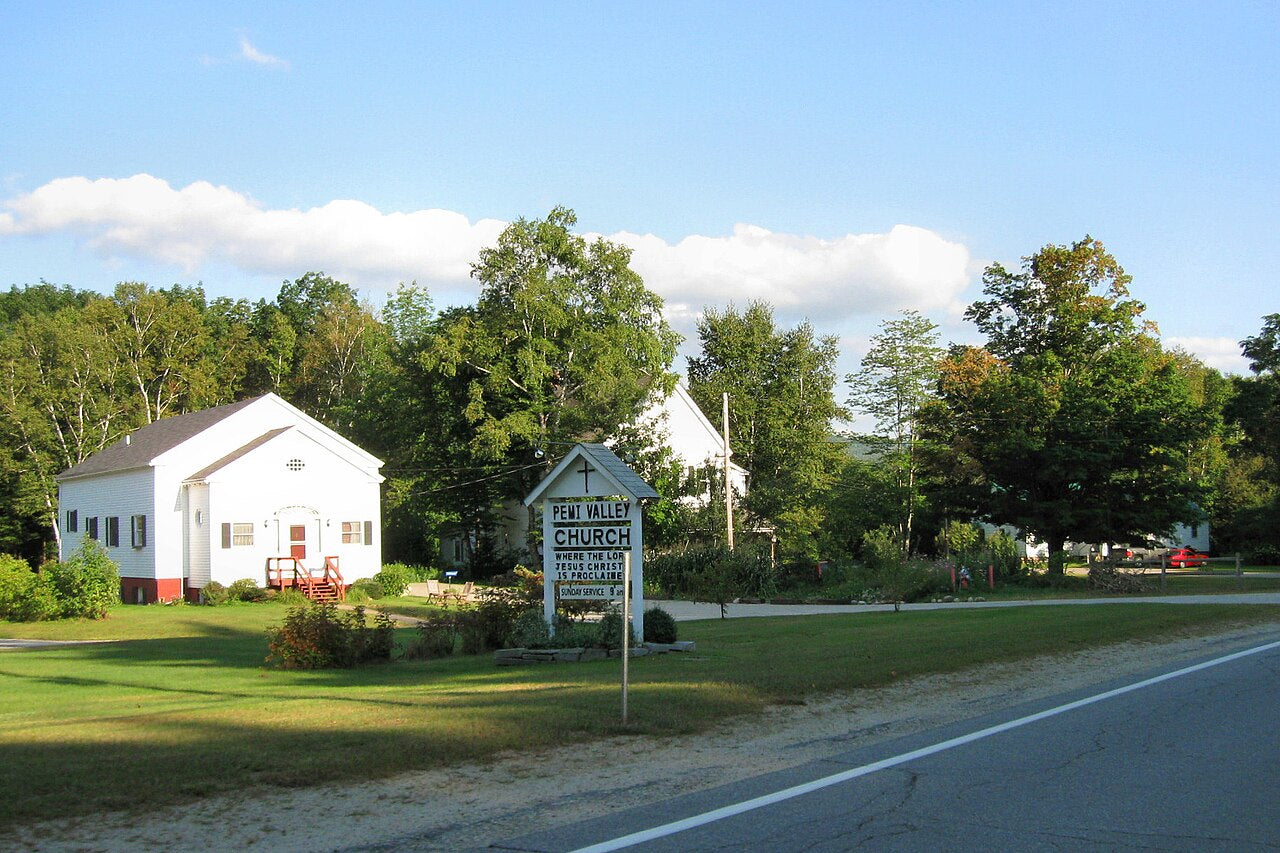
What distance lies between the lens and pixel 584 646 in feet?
55.5

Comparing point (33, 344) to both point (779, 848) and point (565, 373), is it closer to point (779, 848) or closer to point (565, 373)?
point (565, 373)

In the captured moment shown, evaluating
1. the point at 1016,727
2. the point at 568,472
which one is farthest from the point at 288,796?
the point at 568,472

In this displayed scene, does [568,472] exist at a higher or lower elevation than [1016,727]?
higher

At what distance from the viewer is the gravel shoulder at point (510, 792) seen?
6.68m

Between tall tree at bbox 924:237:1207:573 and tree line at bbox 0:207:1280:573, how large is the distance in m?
0.10

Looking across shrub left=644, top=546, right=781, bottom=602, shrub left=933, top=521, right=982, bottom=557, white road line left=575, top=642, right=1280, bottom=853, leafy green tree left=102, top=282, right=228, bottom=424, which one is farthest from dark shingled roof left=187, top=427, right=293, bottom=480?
white road line left=575, top=642, right=1280, bottom=853

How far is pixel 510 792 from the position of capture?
26.1 ft

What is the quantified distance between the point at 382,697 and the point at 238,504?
1167 inches

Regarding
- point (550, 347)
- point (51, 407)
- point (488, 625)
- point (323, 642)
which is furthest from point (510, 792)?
point (51, 407)

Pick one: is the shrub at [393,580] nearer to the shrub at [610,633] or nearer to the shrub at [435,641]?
the shrub at [435,641]

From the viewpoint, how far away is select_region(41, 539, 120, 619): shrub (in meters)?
31.0

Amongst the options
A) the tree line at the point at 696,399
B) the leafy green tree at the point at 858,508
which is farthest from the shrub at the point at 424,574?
the leafy green tree at the point at 858,508

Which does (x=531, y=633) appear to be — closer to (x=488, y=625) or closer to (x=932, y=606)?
(x=488, y=625)

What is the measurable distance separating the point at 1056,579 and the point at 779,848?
34275mm
